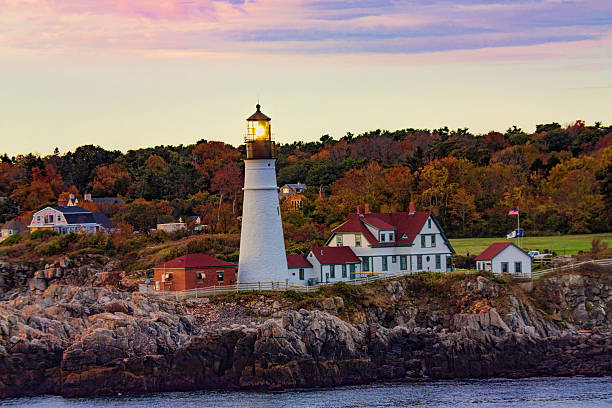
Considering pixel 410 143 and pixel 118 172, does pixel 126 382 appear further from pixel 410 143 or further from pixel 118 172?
pixel 410 143

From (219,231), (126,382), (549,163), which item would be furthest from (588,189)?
(126,382)

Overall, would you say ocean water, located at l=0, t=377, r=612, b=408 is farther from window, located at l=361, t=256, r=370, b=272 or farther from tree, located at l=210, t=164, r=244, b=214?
tree, located at l=210, t=164, r=244, b=214

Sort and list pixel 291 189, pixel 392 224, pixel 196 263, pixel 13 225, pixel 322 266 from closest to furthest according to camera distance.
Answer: pixel 196 263
pixel 322 266
pixel 392 224
pixel 13 225
pixel 291 189

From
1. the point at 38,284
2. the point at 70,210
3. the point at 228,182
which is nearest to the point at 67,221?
the point at 70,210

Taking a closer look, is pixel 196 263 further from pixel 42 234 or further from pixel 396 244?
pixel 42 234

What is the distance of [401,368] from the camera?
3622cm

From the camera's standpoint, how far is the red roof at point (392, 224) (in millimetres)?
45000

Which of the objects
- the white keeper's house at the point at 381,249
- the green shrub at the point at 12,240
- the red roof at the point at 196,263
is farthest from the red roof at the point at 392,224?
the green shrub at the point at 12,240

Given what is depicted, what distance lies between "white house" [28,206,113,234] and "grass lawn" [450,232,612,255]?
79.7 feet

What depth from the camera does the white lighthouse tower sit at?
133 ft

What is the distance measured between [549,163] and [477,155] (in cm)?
533

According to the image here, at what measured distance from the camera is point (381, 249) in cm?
4481

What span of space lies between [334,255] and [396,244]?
3.23 metres

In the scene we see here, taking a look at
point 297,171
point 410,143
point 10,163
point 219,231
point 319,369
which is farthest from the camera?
point 410,143
